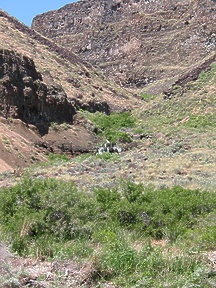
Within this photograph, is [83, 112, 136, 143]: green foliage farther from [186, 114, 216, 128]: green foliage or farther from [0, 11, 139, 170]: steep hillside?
[186, 114, 216, 128]: green foliage

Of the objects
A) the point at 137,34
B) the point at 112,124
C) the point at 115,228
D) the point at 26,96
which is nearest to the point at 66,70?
the point at 112,124

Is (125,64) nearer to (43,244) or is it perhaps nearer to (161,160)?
(161,160)

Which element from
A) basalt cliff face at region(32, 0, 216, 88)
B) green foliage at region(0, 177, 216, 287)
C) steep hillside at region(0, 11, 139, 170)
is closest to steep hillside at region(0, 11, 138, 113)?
steep hillside at region(0, 11, 139, 170)

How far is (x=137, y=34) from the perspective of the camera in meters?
70.3

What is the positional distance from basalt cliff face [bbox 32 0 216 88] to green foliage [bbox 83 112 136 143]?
70.4 ft

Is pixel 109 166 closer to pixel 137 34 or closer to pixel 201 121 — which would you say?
pixel 201 121

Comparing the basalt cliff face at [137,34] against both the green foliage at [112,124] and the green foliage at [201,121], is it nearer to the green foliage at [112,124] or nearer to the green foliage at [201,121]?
the green foliage at [112,124]

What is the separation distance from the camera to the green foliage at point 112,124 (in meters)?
28.1

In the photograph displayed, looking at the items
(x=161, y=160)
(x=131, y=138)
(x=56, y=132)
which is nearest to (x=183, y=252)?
(x=161, y=160)

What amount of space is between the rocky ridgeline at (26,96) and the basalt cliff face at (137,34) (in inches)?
1278

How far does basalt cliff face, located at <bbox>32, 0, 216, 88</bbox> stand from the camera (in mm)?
59088

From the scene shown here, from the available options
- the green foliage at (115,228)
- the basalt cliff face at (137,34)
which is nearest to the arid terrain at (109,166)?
the green foliage at (115,228)

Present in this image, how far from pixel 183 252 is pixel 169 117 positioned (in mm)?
28938

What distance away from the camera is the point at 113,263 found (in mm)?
5414
